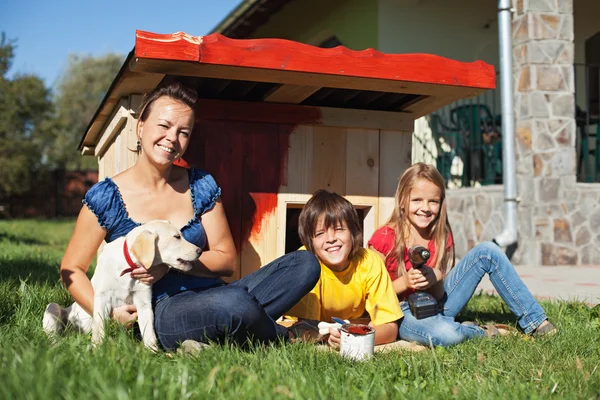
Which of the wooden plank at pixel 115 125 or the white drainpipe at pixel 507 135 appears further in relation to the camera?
the white drainpipe at pixel 507 135

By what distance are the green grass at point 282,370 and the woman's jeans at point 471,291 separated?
0.19 metres

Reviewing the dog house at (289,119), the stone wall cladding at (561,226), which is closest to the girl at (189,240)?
the dog house at (289,119)

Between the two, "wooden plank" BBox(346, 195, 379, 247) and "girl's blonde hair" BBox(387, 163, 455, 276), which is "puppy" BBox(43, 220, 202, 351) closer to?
"girl's blonde hair" BBox(387, 163, 455, 276)

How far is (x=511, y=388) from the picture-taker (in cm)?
248

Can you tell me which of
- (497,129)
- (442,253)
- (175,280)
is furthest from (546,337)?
(497,129)

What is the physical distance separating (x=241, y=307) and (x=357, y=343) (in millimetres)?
547

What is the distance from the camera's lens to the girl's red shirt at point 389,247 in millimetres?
3793

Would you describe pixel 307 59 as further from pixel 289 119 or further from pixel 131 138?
pixel 131 138

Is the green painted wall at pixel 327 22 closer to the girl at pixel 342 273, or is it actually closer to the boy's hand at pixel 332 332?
the girl at pixel 342 273

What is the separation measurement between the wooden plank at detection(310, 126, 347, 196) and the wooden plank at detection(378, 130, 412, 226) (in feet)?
0.91

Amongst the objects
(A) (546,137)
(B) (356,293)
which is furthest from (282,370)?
(A) (546,137)

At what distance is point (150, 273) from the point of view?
2.92 m

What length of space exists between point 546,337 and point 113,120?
9.62 ft

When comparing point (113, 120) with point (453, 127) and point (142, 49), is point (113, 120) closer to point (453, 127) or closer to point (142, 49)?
point (142, 49)
